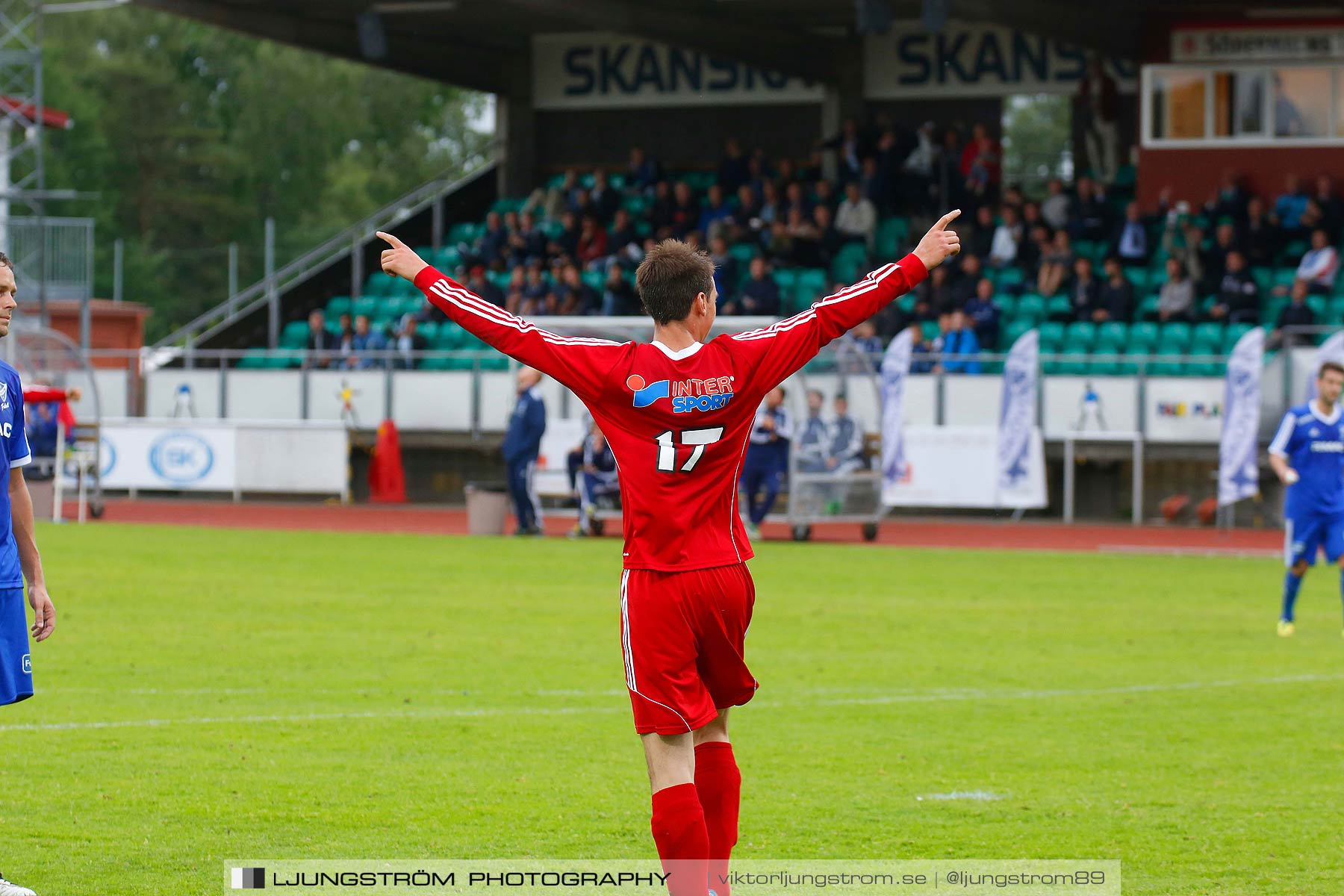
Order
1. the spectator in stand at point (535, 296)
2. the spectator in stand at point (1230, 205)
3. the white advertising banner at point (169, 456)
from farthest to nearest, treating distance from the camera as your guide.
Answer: the spectator in stand at point (535, 296)
the spectator in stand at point (1230, 205)
the white advertising banner at point (169, 456)

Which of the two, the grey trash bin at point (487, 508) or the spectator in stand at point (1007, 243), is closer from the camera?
the grey trash bin at point (487, 508)

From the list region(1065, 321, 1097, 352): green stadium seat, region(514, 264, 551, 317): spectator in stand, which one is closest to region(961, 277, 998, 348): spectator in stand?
region(1065, 321, 1097, 352): green stadium seat

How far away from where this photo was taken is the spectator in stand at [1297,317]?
26219mm

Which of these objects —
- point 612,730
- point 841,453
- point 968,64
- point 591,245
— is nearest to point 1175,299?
point 841,453

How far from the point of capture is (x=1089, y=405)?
86.6 feet

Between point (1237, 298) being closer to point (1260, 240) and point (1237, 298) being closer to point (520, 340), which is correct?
point (1260, 240)

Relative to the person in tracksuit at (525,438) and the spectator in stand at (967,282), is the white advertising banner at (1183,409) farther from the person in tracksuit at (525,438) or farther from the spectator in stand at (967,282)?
the person in tracksuit at (525,438)

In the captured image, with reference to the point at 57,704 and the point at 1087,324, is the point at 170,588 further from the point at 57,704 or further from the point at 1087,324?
the point at 1087,324

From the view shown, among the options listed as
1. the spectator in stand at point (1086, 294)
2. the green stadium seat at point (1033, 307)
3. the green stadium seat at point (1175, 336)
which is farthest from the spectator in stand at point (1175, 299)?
the green stadium seat at point (1033, 307)

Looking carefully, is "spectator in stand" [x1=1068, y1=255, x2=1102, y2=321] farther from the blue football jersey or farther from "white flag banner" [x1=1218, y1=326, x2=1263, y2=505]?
the blue football jersey

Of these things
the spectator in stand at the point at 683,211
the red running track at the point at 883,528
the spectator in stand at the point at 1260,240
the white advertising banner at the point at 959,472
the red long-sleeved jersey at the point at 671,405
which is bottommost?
the red running track at the point at 883,528

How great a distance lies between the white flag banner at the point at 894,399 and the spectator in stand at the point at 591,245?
9645mm

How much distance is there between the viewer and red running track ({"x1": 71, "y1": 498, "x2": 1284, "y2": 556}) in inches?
922

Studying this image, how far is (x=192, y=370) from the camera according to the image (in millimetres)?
30375
